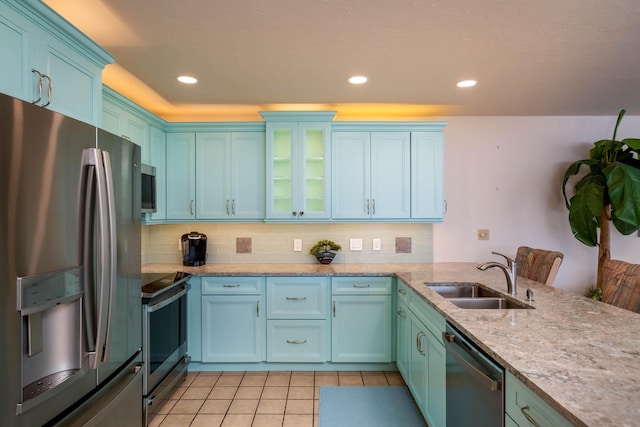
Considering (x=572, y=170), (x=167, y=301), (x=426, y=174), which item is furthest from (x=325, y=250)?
(x=572, y=170)

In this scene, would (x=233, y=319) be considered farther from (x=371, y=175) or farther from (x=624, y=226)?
(x=624, y=226)

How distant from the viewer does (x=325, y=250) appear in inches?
134

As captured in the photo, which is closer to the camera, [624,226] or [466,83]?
[466,83]

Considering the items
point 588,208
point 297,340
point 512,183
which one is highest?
point 512,183

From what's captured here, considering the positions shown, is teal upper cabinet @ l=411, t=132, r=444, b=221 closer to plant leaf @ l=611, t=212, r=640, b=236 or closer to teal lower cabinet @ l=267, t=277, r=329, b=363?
teal lower cabinet @ l=267, t=277, r=329, b=363

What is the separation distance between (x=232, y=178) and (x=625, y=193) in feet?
11.2

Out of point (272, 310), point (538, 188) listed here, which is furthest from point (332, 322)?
point (538, 188)

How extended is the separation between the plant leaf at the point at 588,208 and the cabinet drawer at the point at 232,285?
293 centimetres

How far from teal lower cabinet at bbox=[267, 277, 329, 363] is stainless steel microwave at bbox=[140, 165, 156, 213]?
3.87ft

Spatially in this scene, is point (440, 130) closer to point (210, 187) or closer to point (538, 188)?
point (538, 188)

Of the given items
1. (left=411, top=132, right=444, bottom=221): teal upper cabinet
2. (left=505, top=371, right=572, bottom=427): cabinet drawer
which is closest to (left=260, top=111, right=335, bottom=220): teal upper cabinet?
(left=411, top=132, right=444, bottom=221): teal upper cabinet

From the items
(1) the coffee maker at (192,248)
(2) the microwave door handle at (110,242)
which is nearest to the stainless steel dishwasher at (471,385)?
(2) the microwave door handle at (110,242)

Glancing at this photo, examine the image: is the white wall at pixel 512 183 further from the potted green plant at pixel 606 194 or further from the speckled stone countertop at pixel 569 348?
the speckled stone countertop at pixel 569 348

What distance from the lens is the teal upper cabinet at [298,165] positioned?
3.24 meters
